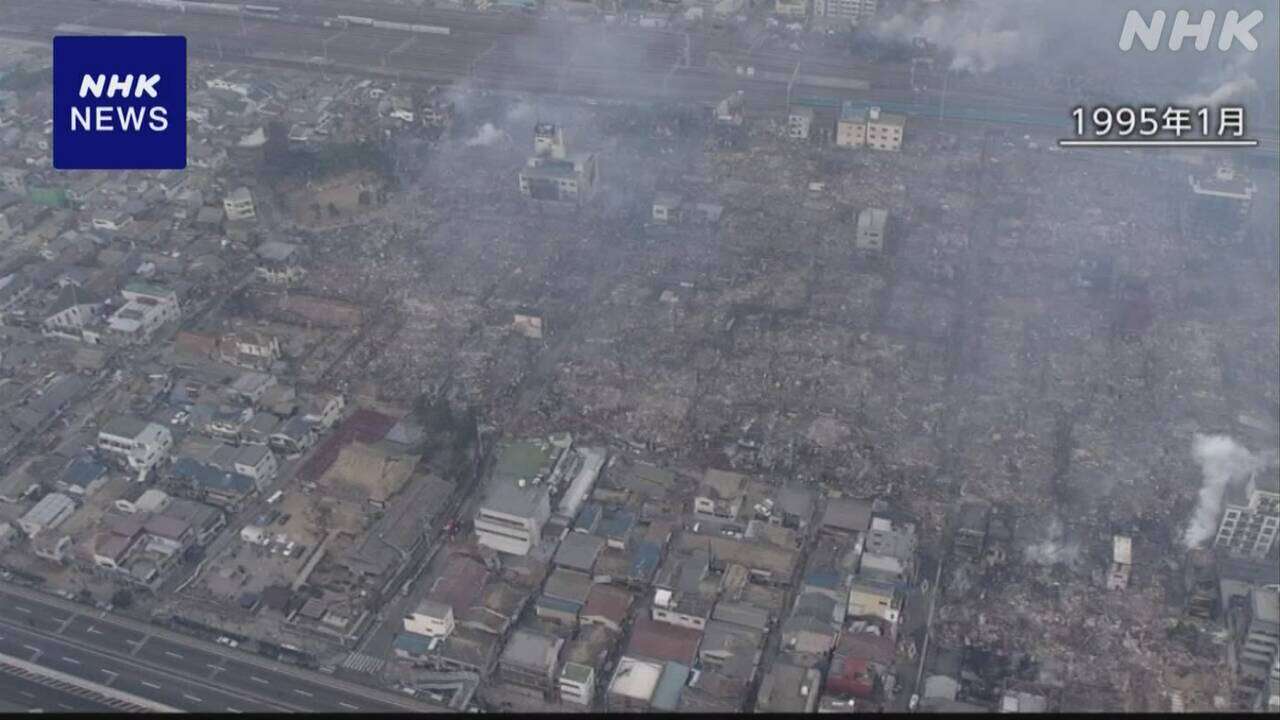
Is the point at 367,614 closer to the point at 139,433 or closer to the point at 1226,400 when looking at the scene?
the point at 139,433

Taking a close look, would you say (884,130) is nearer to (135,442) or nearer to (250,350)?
(250,350)

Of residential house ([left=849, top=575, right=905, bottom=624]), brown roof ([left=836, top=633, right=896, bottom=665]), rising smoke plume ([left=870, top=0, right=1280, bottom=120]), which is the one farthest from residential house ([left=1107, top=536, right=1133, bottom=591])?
rising smoke plume ([left=870, top=0, right=1280, bottom=120])

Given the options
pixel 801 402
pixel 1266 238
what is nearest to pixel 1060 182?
pixel 1266 238

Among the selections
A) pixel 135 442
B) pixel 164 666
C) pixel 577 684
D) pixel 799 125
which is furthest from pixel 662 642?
pixel 799 125

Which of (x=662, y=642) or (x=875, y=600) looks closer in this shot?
(x=662, y=642)

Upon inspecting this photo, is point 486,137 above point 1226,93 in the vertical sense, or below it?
below

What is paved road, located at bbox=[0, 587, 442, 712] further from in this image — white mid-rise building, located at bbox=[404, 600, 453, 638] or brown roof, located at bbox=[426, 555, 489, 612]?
brown roof, located at bbox=[426, 555, 489, 612]

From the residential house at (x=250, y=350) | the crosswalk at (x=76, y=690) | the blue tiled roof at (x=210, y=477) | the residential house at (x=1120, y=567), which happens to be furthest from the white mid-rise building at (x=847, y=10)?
the crosswalk at (x=76, y=690)
